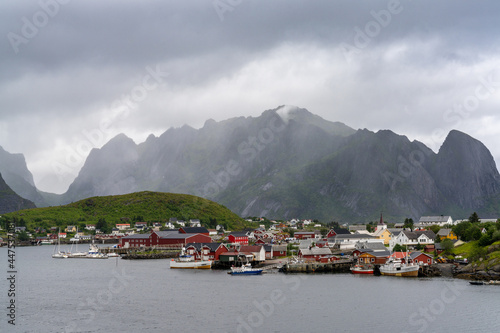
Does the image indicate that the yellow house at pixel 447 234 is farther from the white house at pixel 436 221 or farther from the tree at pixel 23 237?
the tree at pixel 23 237

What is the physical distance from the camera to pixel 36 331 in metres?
37.2

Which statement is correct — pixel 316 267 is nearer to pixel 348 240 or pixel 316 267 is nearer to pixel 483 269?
pixel 483 269

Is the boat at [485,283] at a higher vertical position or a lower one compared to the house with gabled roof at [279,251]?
lower

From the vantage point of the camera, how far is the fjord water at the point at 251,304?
1517 inches

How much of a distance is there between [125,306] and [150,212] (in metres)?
137

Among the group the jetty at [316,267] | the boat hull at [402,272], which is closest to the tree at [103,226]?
the jetty at [316,267]

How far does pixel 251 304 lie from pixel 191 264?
120ft

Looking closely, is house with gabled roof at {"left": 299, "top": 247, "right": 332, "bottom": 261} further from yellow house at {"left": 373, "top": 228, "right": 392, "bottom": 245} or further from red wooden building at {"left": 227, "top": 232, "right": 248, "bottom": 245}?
red wooden building at {"left": 227, "top": 232, "right": 248, "bottom": 245}

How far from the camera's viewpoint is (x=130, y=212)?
602 ft

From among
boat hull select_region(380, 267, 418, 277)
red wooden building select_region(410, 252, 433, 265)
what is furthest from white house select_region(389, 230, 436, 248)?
boat hull select_region(380, 267, 418, 277)

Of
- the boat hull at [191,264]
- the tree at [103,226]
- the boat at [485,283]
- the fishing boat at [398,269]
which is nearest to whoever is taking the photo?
the boat at [485,283]

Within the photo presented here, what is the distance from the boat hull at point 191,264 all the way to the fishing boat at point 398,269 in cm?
2931

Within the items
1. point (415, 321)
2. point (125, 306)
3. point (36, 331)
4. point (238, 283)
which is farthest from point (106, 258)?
point (415, 321)

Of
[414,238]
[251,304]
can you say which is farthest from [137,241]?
[251,304]
